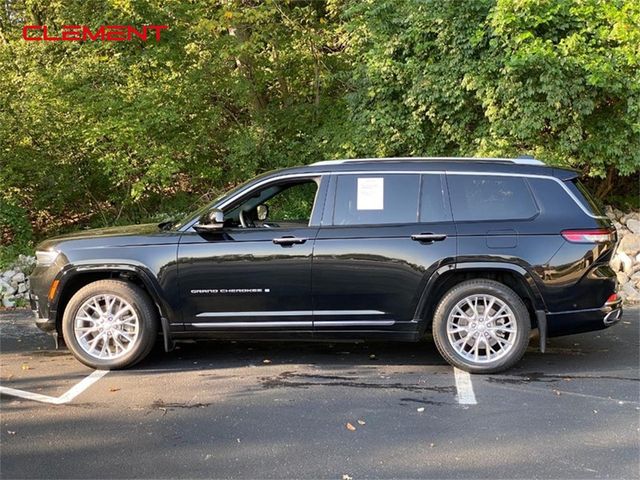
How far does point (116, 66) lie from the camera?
9883mm

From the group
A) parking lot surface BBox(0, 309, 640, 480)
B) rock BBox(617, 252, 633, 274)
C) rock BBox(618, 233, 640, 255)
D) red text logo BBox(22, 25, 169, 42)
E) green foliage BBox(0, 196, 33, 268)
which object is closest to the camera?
parking lot surface BBox(0, 309, 640, 480)

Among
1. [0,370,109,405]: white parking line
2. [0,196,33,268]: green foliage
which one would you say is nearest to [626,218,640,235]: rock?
[0,370,109,405]: white parking line

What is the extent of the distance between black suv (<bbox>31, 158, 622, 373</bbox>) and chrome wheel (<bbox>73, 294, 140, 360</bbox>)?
1cm

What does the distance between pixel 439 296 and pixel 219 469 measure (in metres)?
2.49

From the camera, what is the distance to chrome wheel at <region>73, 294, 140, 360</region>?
5.39 metres

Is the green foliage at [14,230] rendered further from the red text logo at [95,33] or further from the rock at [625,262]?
the rock at [625,262]

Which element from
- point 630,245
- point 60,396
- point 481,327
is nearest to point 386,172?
point 481,327

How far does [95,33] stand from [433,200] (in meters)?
7.21

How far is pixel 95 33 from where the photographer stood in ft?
33.2

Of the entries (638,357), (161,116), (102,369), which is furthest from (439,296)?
(161,116)

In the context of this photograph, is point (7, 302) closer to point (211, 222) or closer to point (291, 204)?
point (291, 204)

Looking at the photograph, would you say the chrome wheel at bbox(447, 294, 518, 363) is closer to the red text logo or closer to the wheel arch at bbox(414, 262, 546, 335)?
the wheel arch at bbox(414, 262, 546, 335)

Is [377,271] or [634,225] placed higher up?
[377,271]

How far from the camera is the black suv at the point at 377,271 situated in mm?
5203
